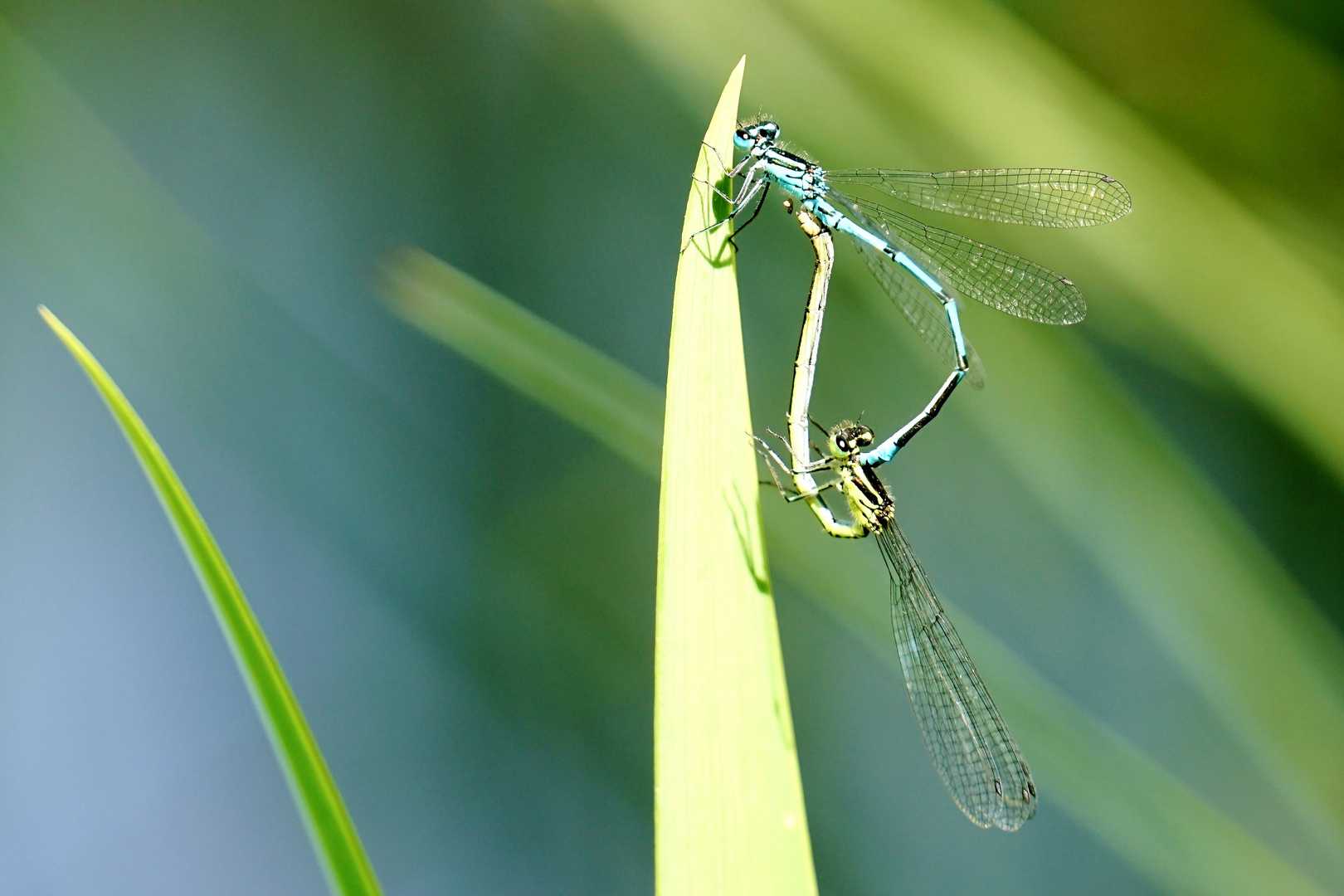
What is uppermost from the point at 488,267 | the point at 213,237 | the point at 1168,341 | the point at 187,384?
the point at 1168,341

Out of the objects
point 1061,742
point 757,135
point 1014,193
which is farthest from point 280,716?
point 1014,193

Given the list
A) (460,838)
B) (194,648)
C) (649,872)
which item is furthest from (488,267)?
(649,872)


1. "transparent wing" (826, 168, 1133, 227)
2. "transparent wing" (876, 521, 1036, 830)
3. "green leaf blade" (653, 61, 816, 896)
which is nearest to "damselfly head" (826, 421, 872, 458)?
"transparent wing" (876, 521, 1036, 830)

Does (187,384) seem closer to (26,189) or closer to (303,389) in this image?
(303,389)

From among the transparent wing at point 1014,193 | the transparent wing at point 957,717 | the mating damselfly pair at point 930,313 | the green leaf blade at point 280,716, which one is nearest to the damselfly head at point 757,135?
the mating damselfly pair at point 930,313

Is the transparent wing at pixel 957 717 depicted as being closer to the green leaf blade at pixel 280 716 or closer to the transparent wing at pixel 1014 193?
the transparent wing at pixel 1014 193

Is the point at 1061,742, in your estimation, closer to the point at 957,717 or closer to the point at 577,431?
the point at 957,717
